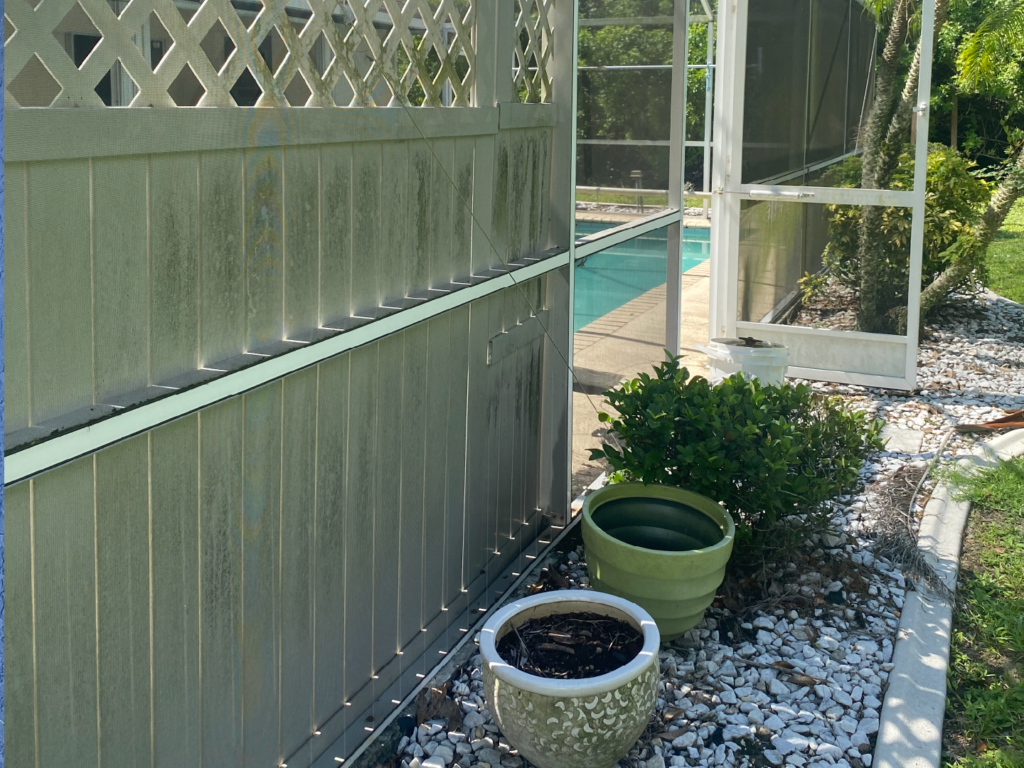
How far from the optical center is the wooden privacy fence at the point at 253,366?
5.25 ft

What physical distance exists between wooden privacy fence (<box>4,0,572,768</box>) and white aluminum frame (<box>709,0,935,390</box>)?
285 centimetres

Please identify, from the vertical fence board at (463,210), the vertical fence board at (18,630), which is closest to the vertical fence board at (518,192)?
the vertical fence board at (463,210)

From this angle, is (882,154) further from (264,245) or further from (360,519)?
(264,245)

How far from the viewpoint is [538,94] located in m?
3.46

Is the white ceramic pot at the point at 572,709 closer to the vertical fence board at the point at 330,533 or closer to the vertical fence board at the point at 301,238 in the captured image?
the vertical fence board at the point at 330,533

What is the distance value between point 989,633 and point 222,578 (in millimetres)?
2400

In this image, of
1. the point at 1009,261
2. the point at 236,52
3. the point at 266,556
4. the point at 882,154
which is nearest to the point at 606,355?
the point at 266,556

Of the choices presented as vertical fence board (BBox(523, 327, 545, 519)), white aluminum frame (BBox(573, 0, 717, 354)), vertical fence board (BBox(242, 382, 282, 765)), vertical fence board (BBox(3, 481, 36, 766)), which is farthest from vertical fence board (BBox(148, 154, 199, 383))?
white aluminum frame (BBox(573, 0, 717, 354))

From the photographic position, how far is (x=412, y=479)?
9.07 ft

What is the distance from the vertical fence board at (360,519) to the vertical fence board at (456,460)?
1.40 feet

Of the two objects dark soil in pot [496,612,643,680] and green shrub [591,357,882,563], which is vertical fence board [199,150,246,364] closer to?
dark soil in pot [496,612,643,680]

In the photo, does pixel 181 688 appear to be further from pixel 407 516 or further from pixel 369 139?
pixel 369 139

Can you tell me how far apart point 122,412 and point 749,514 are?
7.62 ft

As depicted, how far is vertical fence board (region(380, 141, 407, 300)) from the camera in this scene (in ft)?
8.23
